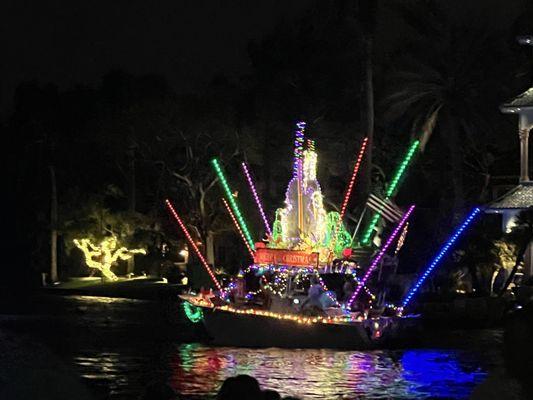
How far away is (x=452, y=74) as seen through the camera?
4478 centimetres

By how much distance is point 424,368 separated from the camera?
25359mm

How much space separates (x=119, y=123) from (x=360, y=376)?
3831cm

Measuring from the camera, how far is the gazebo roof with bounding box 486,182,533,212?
120ft

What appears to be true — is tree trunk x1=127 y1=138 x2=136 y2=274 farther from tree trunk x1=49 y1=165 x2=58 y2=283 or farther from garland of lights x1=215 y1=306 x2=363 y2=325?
garland of lights x1=215 y1=306 x2=363 y2=325

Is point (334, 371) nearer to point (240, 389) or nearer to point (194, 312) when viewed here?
point (194, 312)

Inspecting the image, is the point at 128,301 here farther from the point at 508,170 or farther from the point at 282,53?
the point at 508,170

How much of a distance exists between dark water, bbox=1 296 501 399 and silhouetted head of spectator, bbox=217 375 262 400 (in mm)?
7779

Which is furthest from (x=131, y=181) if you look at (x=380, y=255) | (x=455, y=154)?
(x=380, y=255)

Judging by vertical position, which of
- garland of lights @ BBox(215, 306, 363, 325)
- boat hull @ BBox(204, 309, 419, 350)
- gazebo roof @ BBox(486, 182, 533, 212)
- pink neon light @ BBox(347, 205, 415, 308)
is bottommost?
boat hull @ BBox(204, 309, 419, 350)

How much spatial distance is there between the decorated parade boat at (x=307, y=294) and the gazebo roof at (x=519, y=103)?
28.8 feet

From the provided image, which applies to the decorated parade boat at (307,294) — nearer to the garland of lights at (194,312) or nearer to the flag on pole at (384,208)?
the flag on pole at (384,208)

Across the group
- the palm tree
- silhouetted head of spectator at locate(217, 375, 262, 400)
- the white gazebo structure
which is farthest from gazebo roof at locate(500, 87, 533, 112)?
silhouetted head of spectator at locate(217, 375, 262, 400)

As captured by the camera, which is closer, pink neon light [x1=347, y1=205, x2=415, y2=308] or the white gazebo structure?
pink neon light [x1=347, y1=205, x2=415, y2=308]

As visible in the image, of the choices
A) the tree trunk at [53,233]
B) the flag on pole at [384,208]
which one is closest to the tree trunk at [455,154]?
the flag on pole at [384,208]
